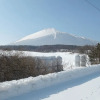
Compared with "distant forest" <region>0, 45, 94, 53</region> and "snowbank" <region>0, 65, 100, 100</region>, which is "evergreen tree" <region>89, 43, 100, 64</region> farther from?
"snowbank" <region>0, 65, 100, 100</region>

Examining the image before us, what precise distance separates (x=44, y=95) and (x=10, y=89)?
1.42 m

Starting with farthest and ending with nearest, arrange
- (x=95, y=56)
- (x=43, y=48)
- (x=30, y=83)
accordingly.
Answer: (x=43, y=48) < (x=95, y=56) < (x=30, y=83)

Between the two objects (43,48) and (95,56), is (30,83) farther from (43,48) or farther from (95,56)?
(43,48)

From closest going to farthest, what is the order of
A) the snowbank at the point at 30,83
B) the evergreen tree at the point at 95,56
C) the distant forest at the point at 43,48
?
the snowbank at the point at 30,83, the distant forest at the point at 43,48, the evergreen tree at the point at 95,56

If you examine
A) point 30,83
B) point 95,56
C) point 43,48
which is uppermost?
point 43,48

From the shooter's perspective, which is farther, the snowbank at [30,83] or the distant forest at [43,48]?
the distant forest at [43,48]

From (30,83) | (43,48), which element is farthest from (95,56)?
(43,48)

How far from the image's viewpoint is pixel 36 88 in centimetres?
897

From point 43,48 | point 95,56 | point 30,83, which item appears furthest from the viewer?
point 43,48

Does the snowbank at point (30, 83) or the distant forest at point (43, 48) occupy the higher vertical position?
the distant forest at point (43, 48)

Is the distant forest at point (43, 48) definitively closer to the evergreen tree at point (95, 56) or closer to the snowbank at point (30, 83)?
the evergreen tree at point (95, 56)

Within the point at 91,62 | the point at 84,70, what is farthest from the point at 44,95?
the point at 91,62

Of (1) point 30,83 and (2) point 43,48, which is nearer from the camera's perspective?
(1) point 30,83

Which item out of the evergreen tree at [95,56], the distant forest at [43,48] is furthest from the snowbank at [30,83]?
the evergreen tree at [95,56]
